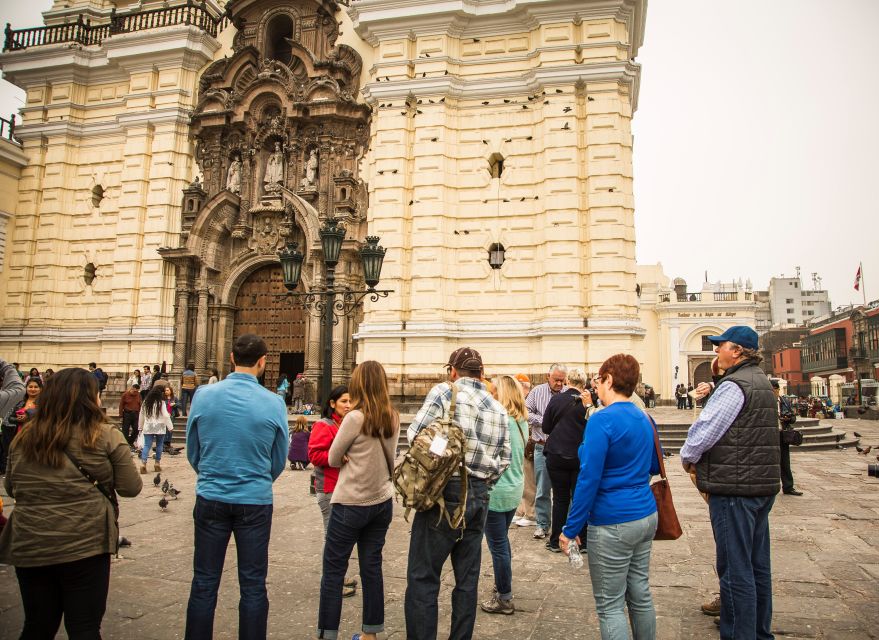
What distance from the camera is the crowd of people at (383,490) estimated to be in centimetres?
310

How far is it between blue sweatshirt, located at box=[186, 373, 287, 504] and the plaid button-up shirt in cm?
87

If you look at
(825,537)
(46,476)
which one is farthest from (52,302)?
(825,537)

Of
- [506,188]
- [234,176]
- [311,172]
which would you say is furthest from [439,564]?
[234,176]

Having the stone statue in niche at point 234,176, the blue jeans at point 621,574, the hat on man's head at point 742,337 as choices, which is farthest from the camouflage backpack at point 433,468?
the stone statue in niche at point 234,176

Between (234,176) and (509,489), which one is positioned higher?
(234,176)

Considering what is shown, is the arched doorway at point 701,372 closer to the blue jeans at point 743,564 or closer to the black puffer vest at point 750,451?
the blue jeans at point 743,564

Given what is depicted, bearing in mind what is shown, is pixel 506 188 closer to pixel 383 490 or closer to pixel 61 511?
pixel 383 490

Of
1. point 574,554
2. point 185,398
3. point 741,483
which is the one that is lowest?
point 574,554

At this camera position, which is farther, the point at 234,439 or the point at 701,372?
the point at 701,372

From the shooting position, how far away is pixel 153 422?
10.6 meters

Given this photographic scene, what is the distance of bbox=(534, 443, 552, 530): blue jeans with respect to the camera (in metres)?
6.77

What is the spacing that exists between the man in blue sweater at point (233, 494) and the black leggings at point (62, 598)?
1.70ft

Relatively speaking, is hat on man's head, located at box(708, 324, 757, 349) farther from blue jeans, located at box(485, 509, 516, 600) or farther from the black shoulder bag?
the black shoulder bag

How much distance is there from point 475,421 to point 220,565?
170cm
